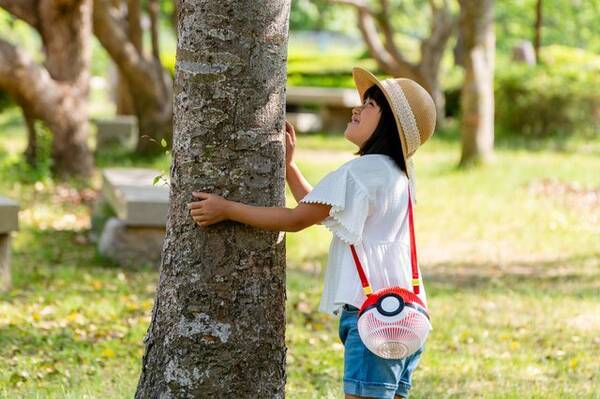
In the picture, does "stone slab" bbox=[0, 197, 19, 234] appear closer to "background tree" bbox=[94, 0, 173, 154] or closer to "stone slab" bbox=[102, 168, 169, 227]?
"stone slab" bbox=[102, 168, 169, 227]

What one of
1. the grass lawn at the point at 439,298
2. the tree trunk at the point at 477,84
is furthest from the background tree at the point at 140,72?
the tree trunk at the point at 477,84

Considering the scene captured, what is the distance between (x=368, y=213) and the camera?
11.8 ft

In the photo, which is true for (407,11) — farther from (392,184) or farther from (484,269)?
(392,184)

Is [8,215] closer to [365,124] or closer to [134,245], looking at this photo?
[134,245]

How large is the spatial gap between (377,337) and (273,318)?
51cm

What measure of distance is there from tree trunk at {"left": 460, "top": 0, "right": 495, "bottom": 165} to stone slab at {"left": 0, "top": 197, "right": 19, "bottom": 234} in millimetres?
7849

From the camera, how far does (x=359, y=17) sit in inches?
790

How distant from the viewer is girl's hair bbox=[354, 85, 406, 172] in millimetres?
3668

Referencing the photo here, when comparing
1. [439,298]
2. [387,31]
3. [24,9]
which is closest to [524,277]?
[439,298]

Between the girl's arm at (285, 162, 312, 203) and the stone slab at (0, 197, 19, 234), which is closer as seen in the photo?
the girl's arm at (285, 162, 312, 203)

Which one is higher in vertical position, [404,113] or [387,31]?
[387,31]

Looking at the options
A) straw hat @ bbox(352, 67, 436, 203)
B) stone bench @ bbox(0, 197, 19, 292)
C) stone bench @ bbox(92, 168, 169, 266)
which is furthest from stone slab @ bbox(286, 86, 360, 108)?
A: straw hat @ bbox(352, 67, 436, 203)

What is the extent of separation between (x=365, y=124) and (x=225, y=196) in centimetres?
54

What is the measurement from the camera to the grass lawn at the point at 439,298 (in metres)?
5.40
